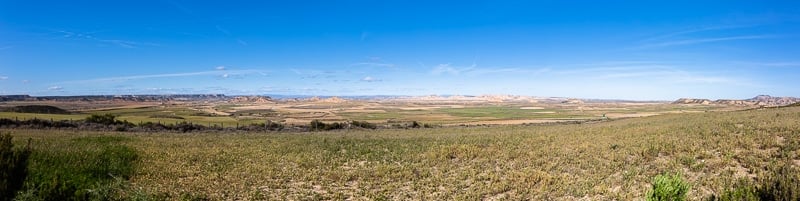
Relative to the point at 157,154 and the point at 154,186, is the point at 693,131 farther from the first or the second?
the point at 157,154

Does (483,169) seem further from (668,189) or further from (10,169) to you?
(10,169)

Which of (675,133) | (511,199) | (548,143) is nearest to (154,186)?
(511,199)

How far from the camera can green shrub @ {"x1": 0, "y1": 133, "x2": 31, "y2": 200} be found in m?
8.73

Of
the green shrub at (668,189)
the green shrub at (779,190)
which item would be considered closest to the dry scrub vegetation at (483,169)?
the green shrub at (779,190)

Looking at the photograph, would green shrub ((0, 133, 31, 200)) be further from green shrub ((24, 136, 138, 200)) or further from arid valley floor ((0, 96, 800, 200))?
green shrub ((24, 136, 138, 200))

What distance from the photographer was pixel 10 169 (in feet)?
29.8

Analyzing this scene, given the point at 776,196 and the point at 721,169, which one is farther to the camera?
the point at 721,169

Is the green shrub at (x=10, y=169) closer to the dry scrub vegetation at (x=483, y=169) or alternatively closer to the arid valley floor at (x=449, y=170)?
the arid valley floor at (x=449, y=170)

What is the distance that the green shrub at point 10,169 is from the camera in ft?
28.7

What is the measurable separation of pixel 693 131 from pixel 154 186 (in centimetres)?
2950

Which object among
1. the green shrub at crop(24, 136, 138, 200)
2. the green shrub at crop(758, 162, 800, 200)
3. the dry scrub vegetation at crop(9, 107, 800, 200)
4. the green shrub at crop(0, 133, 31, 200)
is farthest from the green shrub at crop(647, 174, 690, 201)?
the green shrub at crop(0, 133, 31, 200)

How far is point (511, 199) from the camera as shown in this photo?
13961 mm

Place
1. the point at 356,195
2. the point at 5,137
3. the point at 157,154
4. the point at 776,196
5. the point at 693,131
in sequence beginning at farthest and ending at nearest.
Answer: the point at 693,131
the point at 157,154
the point at 356,195
the point at 5,137
the point at 776,196

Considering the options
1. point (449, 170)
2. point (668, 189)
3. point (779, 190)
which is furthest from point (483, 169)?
point (779, 190)
